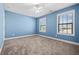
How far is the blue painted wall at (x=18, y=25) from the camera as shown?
2213 millimetres

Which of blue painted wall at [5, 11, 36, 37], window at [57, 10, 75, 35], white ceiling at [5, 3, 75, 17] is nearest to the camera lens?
white ceiling at [5, 3, 75, 17]

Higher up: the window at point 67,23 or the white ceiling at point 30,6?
the white ceiling at point 30,6

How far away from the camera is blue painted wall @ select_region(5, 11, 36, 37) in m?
2.21

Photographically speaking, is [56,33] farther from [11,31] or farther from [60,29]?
[11,31]

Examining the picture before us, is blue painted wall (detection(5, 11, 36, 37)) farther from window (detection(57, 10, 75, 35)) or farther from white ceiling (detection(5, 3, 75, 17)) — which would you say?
window (detection(57, 10, 75, 35))

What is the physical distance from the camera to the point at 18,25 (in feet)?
8.35

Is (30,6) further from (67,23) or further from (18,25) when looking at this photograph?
(67,23)

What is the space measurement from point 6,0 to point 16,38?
150 cm

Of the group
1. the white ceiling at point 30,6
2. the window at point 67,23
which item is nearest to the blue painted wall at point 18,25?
the white ceiling at point 30,6

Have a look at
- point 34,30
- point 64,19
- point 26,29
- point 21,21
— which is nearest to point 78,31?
point 64,19

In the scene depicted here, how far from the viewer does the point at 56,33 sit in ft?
8.02

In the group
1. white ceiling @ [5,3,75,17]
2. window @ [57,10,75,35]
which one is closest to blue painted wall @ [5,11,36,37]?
white ceiling @ [5,3,75,17]

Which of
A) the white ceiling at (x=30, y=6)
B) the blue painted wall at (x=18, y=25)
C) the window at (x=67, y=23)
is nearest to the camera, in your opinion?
the white ceiling at (x=30, y=6)

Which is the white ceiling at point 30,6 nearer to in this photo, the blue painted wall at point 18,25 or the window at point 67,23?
the blue painted wall at point 18,25
